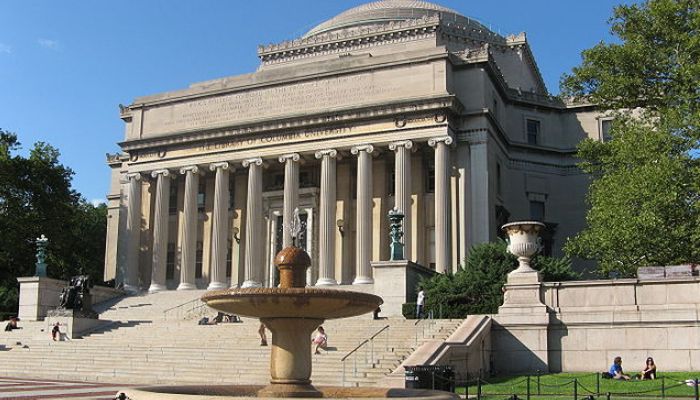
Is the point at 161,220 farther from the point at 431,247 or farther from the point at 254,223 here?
the point at 431,247

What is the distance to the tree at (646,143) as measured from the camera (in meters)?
29.6

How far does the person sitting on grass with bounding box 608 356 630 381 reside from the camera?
2066cm

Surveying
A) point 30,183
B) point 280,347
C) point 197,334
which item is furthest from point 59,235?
point 280,347

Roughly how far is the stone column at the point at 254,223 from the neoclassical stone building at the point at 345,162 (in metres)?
0.08

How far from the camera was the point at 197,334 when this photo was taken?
3098 cm

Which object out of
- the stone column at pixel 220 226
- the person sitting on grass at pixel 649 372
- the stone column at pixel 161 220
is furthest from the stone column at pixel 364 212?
the person sitting on grass at pixel 649 372

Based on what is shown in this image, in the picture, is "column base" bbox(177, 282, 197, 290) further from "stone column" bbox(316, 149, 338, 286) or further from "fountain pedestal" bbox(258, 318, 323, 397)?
"fountain pedestal" bbox(258, 318, 323, 397)

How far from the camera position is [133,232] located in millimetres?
50906

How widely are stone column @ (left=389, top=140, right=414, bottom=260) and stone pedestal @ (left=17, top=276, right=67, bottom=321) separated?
18804 mm

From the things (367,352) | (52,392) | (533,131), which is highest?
(533,131)

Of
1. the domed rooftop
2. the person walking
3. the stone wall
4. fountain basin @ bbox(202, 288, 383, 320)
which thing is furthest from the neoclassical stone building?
fountain basin @ bbox(202, 288, 383, 320)

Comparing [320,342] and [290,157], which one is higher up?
[290,157]

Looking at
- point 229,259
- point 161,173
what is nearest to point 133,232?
point 161,173

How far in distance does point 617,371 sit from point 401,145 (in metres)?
24.6
